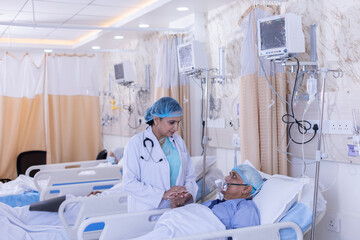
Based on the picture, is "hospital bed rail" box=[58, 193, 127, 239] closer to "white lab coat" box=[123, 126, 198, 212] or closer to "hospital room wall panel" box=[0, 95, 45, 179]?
"white lab coat" box=[123, 126, 198, 212]

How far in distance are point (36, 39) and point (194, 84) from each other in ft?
10.3

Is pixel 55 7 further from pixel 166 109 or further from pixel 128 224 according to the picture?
pixel 128 224

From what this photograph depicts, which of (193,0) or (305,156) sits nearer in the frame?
(305,156)

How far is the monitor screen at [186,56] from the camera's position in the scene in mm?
3412

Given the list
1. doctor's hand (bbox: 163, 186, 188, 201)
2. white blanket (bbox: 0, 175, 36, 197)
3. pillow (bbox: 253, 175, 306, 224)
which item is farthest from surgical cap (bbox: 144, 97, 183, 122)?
white blanket (bbox: 0, 175, 36, 197)

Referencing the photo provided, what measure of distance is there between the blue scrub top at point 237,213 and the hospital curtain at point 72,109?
3243mm

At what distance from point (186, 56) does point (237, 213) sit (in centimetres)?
164

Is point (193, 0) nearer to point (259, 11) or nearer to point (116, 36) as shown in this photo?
point (259, 11)

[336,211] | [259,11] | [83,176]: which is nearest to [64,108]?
[83,176]

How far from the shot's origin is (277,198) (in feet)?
7.29

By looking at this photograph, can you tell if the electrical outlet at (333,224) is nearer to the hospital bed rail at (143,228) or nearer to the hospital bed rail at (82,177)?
the hospital bed rail at (143,228)

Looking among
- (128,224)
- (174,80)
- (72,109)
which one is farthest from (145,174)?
(72,109)

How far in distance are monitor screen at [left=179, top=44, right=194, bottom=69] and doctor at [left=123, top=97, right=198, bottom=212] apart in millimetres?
1068

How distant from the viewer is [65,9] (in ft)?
14.0
